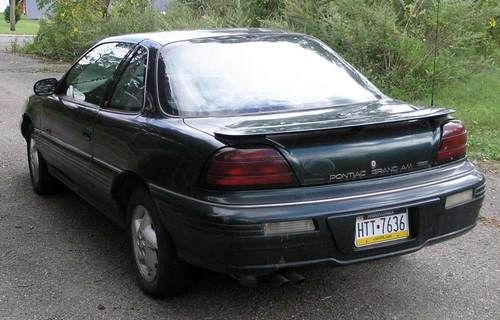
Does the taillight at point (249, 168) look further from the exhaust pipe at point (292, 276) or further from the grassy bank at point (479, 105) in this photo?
the grassy bank at point (479, 105)

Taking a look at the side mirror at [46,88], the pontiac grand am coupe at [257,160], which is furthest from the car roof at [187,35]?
the side mirror at [46,88]

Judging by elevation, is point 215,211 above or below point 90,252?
above

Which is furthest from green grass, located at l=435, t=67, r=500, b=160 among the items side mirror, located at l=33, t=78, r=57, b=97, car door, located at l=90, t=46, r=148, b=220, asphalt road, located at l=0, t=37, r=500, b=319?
side mirror, located at l=33, t=78, r=57, b=97

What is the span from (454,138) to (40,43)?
19.6m

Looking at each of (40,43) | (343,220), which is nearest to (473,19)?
(343,220)

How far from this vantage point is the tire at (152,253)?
368 centimetres

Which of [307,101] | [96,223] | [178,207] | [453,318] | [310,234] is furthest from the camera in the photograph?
[96,223]

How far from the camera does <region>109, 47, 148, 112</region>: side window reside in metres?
4.13

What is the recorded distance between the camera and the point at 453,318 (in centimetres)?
366

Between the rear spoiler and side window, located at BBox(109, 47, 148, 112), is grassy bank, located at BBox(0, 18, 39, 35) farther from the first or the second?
the rear spoiler

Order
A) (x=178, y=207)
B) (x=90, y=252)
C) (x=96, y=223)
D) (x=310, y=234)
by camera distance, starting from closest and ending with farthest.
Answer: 1. (x=310, y=234)
2. (x=178, y=207)
3. (x=90, y=252)
4. (x=96, y=223)

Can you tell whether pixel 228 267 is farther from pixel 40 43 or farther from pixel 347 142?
pixel 40 43

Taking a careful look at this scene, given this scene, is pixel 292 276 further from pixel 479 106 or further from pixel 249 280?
pixel 479 106

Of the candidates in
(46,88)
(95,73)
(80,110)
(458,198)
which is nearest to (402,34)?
(46,88)
